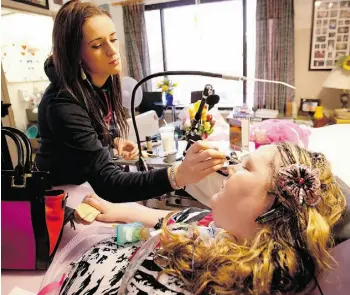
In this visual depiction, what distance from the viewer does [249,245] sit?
729 millimetres

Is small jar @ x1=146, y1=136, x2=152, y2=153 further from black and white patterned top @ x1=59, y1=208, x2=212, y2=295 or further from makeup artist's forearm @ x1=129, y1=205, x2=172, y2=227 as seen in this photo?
black and white patterned top @ x1=59, y1=208, x2=212, y2=295

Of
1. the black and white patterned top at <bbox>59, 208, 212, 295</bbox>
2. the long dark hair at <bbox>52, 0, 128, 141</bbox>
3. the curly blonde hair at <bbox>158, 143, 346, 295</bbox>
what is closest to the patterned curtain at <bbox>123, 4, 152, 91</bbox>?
the long dark hair at <bbox>52, 0, 128, 141</bbox>

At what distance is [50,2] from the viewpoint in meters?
3.23

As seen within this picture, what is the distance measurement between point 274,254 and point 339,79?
304 centimetres

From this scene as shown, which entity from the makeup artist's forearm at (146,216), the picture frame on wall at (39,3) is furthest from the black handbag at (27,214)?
the picture frame on wall at (39,3)

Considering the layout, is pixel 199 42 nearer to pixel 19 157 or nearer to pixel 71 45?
pixel 71 45

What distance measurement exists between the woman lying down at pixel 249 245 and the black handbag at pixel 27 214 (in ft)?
0.46

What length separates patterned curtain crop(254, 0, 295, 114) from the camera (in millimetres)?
3416

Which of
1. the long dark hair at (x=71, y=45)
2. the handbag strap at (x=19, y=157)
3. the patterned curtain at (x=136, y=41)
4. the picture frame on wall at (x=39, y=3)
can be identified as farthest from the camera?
the patterned curtain at (x=136, y=41)

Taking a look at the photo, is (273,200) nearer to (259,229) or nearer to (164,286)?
(259,229)

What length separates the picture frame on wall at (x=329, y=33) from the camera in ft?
10.8

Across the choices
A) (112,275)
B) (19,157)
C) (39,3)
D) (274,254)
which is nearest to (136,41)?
(39,3)

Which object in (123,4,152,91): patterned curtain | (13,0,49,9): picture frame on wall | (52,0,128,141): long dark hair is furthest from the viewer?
(123,4,152,91): patterned curtain

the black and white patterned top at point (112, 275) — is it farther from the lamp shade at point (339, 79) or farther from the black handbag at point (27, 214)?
the lamp shade at point (339, 79)
